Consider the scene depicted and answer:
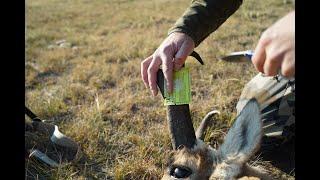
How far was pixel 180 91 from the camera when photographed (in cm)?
345

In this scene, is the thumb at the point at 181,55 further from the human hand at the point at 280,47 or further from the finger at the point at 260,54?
the human hand at the point at 280,47

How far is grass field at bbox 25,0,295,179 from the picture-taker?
16.1ft

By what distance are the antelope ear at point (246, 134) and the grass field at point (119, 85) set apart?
1.55 meters

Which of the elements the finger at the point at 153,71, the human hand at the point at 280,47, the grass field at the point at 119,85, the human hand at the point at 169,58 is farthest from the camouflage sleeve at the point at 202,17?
the human hand at the point at 280,47

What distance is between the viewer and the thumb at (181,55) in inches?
138

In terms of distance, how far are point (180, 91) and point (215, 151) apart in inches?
19.7

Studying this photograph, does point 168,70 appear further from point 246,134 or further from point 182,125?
point 246,134

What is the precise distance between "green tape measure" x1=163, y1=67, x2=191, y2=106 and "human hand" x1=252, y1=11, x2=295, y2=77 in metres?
1.12

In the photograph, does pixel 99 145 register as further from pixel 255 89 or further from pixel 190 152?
pixel 190 152

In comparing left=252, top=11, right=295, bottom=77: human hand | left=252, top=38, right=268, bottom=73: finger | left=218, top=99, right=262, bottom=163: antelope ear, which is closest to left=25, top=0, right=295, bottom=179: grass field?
left=218, top=99, right=262, bottom=163: antelope ear

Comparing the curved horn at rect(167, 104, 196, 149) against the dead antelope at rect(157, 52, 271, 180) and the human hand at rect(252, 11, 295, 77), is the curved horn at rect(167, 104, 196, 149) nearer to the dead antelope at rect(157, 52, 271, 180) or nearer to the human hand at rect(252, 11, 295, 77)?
the dead antelope at rect(157, 52, 271, 180)

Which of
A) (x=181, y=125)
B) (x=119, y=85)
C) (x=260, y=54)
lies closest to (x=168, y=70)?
(x=181, y=125)

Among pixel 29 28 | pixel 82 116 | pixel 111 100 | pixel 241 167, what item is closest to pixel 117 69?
pixel 111 100

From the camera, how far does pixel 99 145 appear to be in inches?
206
